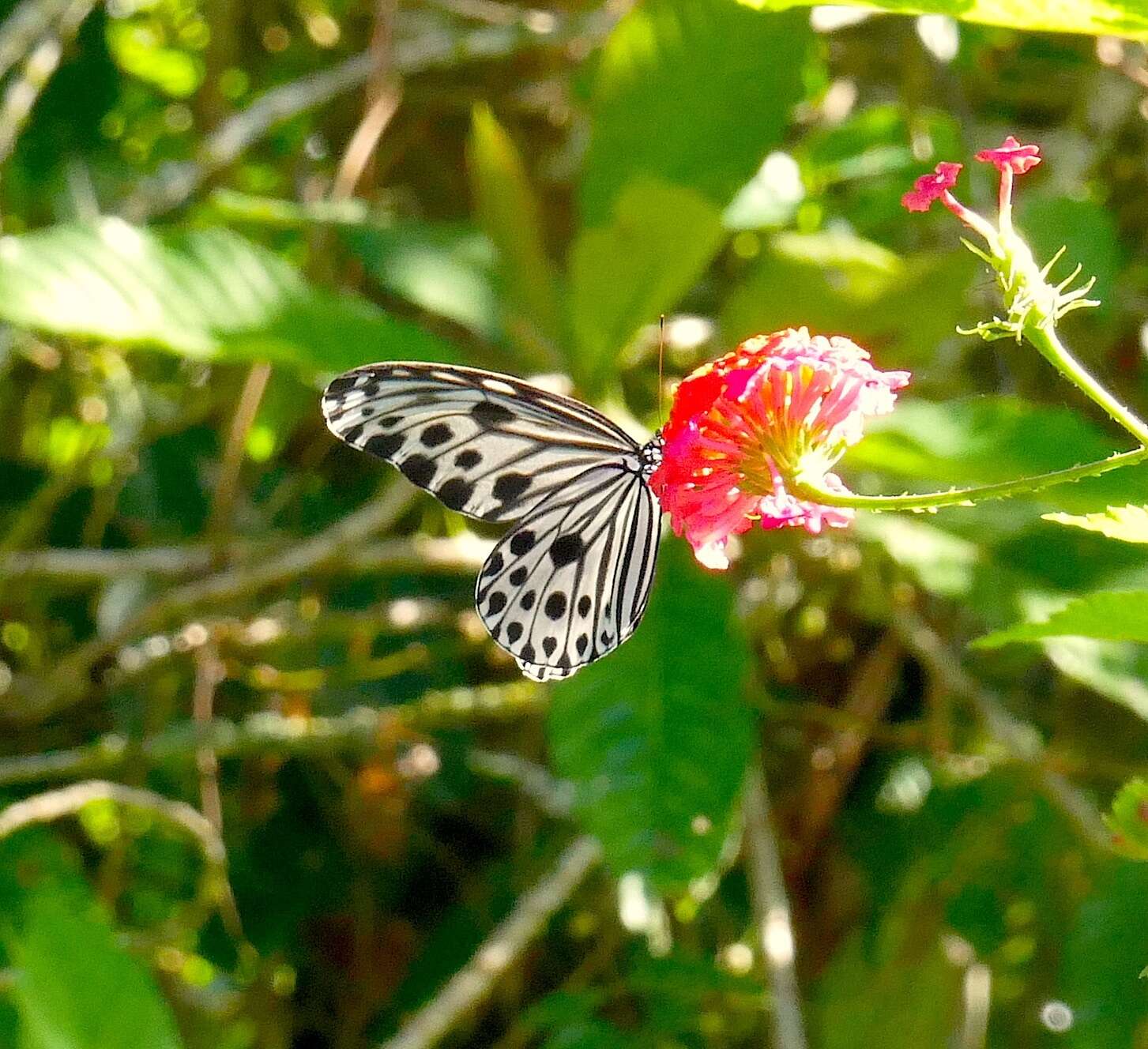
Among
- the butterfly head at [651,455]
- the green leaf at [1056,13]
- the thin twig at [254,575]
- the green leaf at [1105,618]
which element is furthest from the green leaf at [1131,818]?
the thin twig at [254,575]

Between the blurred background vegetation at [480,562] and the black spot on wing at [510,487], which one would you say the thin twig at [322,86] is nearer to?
the blurred background vegetation at [480,562]

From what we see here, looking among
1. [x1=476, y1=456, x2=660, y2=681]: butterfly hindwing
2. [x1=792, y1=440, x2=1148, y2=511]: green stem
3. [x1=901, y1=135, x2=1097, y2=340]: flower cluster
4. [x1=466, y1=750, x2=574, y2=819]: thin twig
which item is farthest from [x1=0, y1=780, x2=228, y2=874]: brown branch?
[x1=901, y1=135, x2=1097, y2=340]: flower cluster

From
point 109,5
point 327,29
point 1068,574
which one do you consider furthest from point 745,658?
point 109,5

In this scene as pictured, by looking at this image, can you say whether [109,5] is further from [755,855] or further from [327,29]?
[755,855]

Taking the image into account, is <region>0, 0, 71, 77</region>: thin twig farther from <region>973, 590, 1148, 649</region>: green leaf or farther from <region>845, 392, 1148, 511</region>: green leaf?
<region>973, 590, 1148, 649</region>: green leaf

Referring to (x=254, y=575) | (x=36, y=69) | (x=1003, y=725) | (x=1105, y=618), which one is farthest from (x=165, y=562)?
(x=1105, y=618)

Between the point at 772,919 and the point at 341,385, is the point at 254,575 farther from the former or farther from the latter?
the point at 772,919
